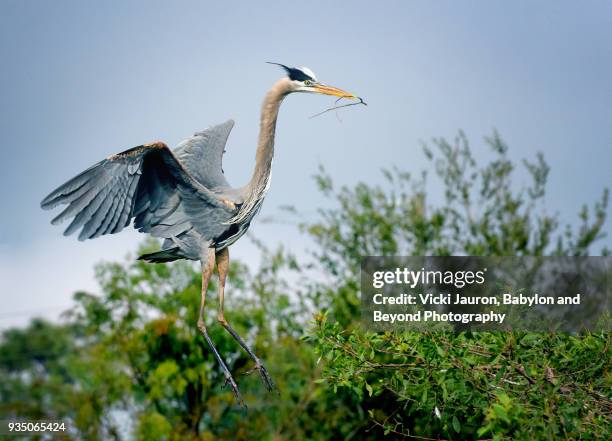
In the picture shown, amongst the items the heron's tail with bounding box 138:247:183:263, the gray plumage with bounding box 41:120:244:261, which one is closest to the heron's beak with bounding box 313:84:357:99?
the gray plumage with bounding box 41:120:244:261

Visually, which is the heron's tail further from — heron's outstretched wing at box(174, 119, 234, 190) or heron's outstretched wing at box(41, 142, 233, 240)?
heron's outstretched wing at box(174, 119, 234, 190)

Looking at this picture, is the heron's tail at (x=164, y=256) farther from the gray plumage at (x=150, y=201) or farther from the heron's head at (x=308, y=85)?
the heron's head at (x=308, y=85)


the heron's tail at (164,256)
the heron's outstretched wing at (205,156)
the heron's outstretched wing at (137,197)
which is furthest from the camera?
the heron's outstretched wing at (205,156)

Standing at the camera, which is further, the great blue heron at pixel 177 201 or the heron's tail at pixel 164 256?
the heron's tail at pixel 164 256

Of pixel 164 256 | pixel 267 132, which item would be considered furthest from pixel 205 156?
pixel 164 256

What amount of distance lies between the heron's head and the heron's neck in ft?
0.13

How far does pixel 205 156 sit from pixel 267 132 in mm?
569

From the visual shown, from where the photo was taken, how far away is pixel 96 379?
13078mm

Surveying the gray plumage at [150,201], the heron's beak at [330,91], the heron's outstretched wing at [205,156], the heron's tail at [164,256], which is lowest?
the heron's tail at [164,256]

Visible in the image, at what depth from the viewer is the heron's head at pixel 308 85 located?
16.3 ft

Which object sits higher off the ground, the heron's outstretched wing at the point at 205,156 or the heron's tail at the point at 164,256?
the heron's outstretched wing at the point at 205,156

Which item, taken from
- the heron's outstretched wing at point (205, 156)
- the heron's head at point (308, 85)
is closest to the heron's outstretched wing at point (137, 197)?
the heron's outstretched wing at point (205, 156)

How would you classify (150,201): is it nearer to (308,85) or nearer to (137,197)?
(137,197)

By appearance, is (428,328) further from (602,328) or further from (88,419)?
(88,419)
